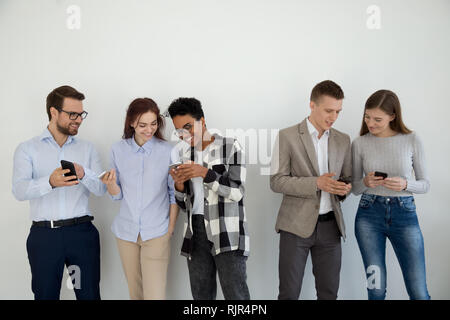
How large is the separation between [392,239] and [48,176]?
2.37 metres

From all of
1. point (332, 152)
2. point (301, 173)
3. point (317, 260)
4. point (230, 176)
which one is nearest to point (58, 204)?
point (230, 176)

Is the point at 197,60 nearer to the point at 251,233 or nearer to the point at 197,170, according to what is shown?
the point at 197,170

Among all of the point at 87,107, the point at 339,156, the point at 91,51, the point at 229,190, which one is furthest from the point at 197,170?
the point at 91,51

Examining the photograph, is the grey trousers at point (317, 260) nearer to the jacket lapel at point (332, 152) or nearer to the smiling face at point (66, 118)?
the jacket lapel at point (332, 152)

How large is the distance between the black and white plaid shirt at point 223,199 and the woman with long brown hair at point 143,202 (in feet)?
0.76

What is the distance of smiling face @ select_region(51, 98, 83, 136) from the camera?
2643 mm

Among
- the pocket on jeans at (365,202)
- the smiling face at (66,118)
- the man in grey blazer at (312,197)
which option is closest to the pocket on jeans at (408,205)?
the pocket on jeans at (365,202)

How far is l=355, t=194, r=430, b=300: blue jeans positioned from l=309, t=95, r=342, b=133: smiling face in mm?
594

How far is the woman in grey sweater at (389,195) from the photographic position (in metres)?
2.51

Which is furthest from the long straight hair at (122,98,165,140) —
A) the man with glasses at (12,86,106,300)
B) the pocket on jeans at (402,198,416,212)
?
the pocket on jeans at (402,198,416,212)

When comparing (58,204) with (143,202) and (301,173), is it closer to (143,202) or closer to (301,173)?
(143,202)

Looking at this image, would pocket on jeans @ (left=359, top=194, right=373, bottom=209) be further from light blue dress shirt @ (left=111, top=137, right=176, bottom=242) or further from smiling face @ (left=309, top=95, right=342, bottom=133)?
light blue dress shirt @ (left=111, top=137, right=176, bottom=242)

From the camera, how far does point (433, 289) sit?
125 inches

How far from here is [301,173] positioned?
101 inches
